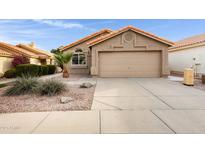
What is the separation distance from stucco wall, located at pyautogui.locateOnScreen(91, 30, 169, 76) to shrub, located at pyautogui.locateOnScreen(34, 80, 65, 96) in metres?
7.50

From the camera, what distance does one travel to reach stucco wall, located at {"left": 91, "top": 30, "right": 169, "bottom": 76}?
14543mm

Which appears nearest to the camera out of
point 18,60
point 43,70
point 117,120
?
point 117,120

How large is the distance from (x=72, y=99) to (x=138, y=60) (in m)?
10.0

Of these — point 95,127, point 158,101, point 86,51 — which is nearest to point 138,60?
point 86,51

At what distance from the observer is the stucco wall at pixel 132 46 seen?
573 inches

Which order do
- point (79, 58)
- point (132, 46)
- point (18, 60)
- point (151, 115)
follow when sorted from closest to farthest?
point (151, 115), point (132, 46), point (79, 58), point (18, 60)

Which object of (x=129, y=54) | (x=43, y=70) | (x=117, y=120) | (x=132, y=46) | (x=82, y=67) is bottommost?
(x=117, y=120)

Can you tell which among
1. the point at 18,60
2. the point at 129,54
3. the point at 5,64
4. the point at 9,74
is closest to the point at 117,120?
the point at 129,54

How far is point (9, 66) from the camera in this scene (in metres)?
18.2

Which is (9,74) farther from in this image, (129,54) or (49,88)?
(129,54)

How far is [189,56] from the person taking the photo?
1608 cm

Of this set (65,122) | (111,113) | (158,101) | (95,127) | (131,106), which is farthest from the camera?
(158,101)

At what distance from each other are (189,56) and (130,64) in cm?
655
